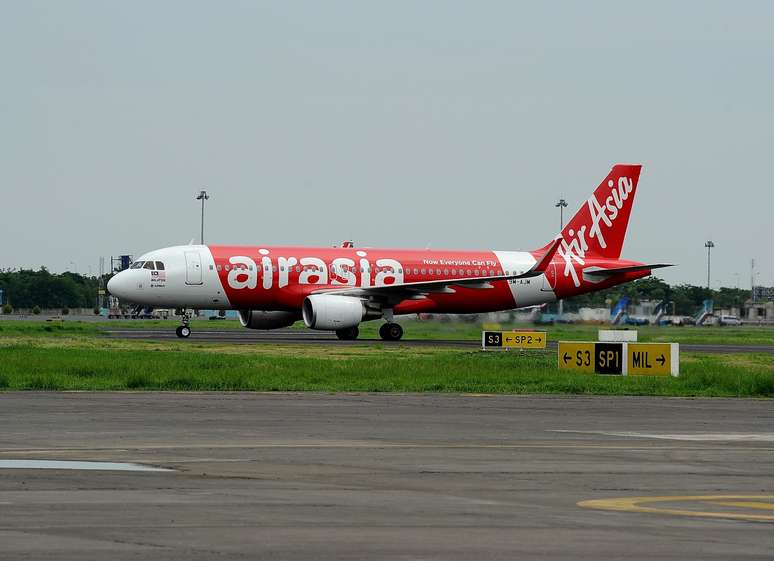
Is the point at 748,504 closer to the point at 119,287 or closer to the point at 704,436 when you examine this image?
the point at 704,436

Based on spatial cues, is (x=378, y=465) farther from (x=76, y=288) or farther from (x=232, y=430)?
(x=76, y=288)

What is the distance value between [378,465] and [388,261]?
1695 inches

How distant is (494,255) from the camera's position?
6084cm

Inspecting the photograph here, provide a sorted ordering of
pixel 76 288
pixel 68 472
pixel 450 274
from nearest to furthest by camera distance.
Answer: pixel 68 472, pixel 450 274, pixel 76 288

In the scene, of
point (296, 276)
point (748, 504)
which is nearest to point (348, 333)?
point (296, 276)

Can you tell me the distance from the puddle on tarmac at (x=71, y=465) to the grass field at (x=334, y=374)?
44.3ft

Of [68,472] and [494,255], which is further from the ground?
[494,255]

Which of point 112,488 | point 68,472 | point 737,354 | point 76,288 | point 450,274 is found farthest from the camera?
point 76,288

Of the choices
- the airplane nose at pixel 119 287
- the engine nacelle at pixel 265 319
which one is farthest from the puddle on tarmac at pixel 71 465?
the engine nacelle at pixel 265 319

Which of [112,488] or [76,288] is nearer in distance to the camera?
[112,488]

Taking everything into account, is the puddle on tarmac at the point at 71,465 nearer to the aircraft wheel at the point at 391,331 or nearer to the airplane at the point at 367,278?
the airplane at the point at 367,278

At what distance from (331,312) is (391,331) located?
179 inches

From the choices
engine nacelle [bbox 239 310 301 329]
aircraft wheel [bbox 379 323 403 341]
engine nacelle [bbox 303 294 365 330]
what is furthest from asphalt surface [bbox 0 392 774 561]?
engine nacelle [bbox 239 310 301 329]

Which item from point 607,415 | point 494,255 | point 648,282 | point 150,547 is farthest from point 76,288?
point 150,547
